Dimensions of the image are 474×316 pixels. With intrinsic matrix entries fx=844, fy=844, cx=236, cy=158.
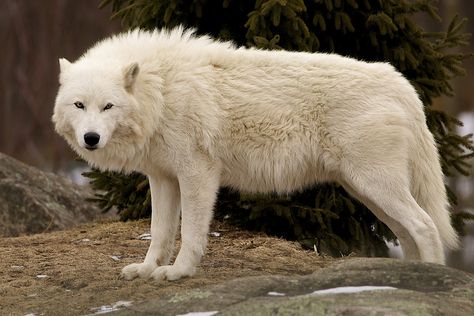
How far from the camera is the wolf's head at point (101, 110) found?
5.28 meters

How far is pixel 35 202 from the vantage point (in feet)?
28.5

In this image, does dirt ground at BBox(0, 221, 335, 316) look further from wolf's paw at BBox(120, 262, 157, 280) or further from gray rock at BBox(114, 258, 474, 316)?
gray rock at BBox(114, 258, 474, 316)

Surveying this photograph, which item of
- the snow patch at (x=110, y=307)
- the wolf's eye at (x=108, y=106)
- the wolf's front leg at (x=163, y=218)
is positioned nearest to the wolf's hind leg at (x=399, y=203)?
the wolf's front leg at (x=163, y=218)

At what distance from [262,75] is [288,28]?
4.88 feet

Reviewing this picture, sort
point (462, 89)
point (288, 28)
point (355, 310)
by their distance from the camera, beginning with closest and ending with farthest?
point (355, 310), point (288, 28), point (462, 89)

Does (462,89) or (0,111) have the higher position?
(462,89)

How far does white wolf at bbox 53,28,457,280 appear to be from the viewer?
553 centimetres

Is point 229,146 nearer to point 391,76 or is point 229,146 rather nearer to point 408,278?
point 391,76

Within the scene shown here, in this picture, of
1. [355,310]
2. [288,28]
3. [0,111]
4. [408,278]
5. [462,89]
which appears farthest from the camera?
[462,89]

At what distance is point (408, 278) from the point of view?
469cm

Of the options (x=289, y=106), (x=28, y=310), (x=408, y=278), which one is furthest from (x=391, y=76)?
(x=28, y=310)

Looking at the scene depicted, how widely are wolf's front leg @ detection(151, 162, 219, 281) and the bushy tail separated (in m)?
1.46

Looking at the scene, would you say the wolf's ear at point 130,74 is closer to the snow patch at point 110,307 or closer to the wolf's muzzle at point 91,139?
the wolf's muzzle at point 91,139

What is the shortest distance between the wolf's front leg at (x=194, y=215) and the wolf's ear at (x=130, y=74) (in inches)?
26.7
